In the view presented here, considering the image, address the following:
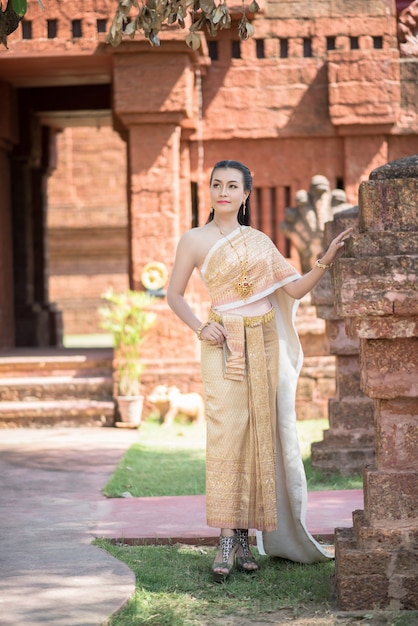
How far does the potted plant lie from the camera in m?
9.81

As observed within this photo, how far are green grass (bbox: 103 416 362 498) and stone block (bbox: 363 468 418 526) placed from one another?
2.69m

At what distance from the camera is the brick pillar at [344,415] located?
6941 millimetres

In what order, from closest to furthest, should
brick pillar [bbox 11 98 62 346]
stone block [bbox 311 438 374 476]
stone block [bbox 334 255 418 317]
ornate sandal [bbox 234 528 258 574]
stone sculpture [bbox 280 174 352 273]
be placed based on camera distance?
stone block [bbox 334 255 418 317]
ornate sandal [bbox 234 528 258 574]
stone block [bbox 311 438 374 476]
stone sculpture [bbox 280 174 352 273]
brick pillar [bbox 11 98 62 346]

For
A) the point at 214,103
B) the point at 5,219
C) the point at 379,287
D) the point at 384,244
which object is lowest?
the point at 379,287

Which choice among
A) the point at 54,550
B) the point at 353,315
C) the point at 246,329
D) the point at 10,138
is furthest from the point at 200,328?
the point at 10,138

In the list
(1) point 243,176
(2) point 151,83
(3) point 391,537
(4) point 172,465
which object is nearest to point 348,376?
(4) point 172,465

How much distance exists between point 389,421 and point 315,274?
0.72 m

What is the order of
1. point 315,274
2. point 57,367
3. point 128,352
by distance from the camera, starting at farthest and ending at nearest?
point 57,367, point 128,352, point 315,274

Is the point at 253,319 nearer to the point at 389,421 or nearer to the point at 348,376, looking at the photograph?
the point at 389,421

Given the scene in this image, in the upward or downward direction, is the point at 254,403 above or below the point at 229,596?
above

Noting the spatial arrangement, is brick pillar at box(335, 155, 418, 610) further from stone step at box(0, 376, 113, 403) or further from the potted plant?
stone step at box(0, 376, 113, 403)

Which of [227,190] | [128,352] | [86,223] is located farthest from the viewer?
[86,223]

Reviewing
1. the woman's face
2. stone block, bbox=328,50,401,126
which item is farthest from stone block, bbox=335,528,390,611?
stone block, bbox=328,50,401,126

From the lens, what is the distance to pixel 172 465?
7.60m
